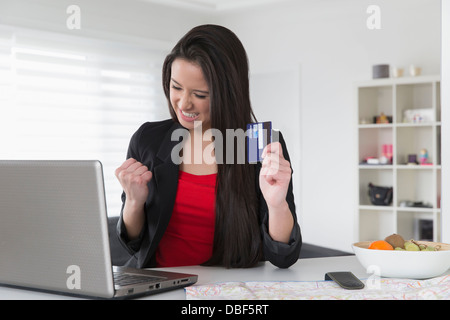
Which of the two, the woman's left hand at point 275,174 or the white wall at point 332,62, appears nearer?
the woman's left hand at point 275,174

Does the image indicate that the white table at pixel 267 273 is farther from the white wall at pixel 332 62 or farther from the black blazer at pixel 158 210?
the white wall at pixel 332 62

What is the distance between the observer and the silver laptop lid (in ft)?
3.40

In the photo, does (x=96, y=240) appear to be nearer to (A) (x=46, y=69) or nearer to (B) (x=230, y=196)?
(B) (x=230, y=196)

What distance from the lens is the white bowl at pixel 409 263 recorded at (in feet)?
4.40

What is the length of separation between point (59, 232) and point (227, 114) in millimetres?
750

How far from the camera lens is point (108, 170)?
4.91 m

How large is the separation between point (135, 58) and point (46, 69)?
91cm

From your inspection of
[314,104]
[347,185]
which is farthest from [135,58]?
[347,185]

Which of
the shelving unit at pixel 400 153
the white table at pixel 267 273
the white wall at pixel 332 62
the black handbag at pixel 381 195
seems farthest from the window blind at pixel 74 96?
the white table at pixel 267 273

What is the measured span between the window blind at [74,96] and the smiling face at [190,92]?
2.90 meters

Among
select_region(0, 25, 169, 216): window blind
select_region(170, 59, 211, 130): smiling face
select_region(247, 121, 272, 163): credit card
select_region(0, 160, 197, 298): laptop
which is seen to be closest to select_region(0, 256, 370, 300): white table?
select_region(0, 160, 197, 298): laptop

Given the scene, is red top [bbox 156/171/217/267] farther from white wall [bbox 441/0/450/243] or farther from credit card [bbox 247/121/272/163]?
white wall [bbox 441/0/450/243]

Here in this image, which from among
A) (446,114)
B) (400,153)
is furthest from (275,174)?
(400,153)

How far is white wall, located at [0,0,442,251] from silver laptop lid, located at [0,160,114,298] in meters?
3.50
